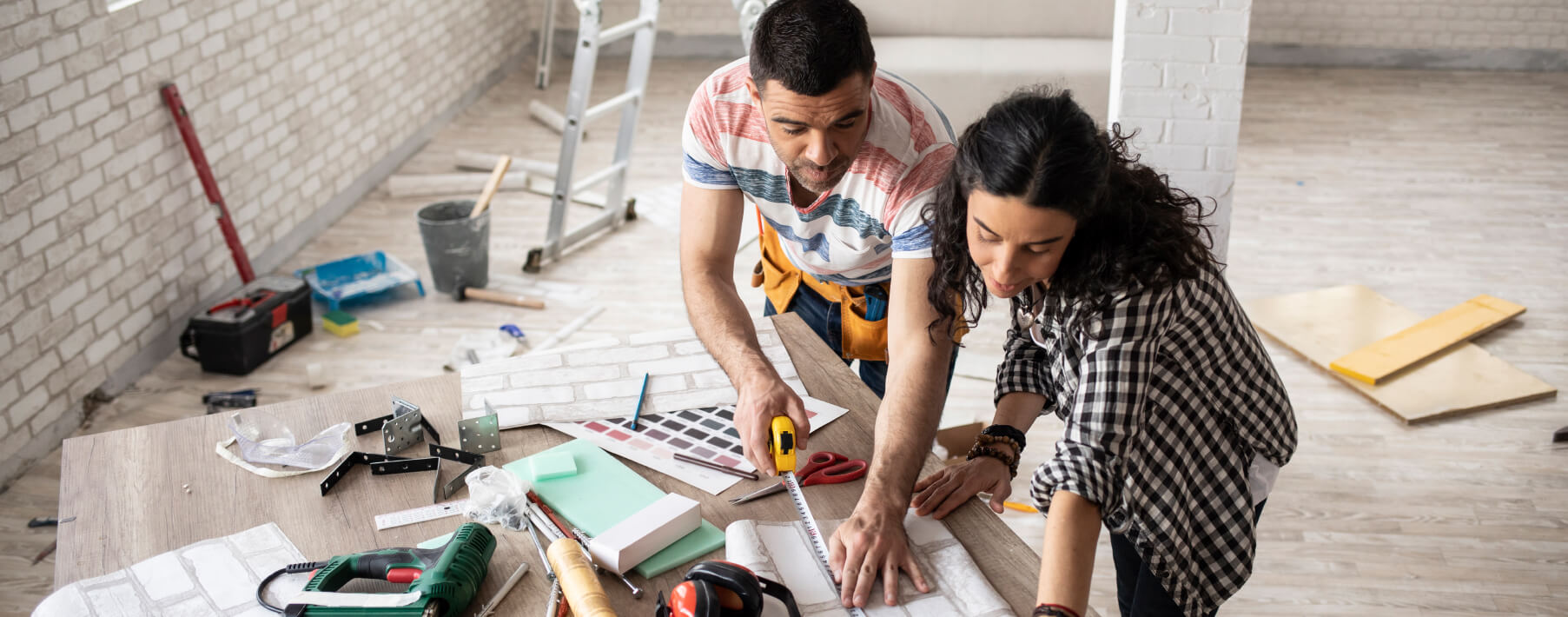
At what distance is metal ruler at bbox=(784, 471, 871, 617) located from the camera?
1.29 m

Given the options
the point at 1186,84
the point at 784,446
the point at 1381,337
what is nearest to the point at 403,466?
the point at 784,446

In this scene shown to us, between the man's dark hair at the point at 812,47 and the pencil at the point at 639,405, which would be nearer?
the man's dark hair at the point at 812,47

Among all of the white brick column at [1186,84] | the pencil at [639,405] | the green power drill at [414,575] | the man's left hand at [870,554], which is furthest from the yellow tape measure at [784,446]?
the white brick column at [1186,84]

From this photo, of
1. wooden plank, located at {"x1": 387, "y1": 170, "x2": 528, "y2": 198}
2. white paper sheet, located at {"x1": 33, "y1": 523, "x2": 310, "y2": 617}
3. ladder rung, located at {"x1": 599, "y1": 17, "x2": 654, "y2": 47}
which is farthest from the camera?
wooden plank, located at {"x1": 387, "y1": 170, "x2": 528, "y2": 198}

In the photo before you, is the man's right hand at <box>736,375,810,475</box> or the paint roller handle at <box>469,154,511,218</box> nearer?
the man's right hand at <box>736,375,810,475</box>

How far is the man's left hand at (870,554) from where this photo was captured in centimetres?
127

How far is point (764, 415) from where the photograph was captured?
154 centimetres

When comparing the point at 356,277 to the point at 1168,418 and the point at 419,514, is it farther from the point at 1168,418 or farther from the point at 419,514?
the point at 1168,418

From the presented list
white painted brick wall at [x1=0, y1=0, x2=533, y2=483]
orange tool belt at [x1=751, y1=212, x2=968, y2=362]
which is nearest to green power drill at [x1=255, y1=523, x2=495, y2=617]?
orange tool belt at [x1=751, y1=212, x2=968, y2=362]

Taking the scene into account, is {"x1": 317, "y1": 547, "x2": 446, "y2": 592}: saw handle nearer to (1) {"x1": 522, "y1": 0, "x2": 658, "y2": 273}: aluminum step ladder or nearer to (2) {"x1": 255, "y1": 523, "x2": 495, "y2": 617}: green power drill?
(2) {"x1": 255, "y1": 523, "x2": 495, "y2": 617}: green power drill

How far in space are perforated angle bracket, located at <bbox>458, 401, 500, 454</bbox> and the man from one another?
1.12ft

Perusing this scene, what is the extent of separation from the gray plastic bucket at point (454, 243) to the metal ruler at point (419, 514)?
2502mm

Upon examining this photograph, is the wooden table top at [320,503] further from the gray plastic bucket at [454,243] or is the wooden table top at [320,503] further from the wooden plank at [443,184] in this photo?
the wooden plank at [443,184]

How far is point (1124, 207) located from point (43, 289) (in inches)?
118
